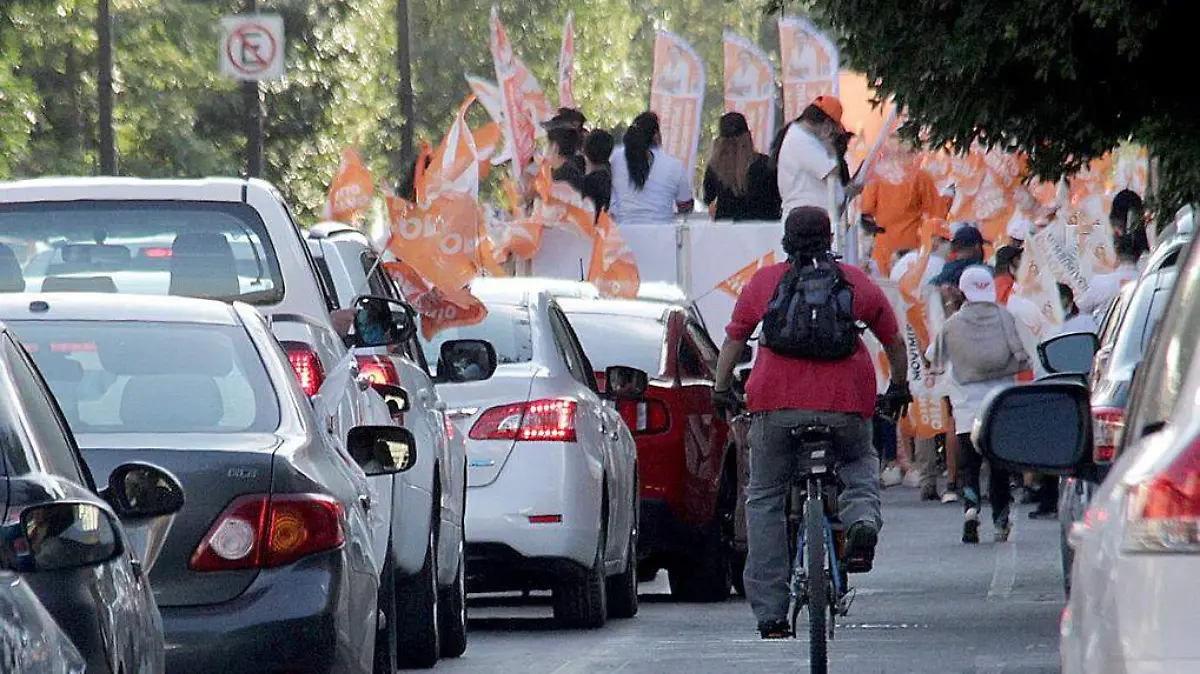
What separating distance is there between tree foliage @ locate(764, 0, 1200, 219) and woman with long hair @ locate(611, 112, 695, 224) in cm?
1059

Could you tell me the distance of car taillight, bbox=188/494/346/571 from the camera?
7.75 m

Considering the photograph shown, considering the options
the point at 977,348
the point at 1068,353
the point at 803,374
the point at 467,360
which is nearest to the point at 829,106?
the point at 977,348

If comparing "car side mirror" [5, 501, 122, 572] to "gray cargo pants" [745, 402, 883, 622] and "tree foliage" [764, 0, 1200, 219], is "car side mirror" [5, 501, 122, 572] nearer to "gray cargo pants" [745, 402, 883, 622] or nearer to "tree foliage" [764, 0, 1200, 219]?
"gray cargo pants" [745, 402, 883, 622]

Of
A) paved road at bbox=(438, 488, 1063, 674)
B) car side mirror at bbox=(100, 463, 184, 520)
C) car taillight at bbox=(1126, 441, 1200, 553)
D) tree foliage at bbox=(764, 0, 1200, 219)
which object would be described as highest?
tree foliage at bbox=(764, 0, 1200, 219)

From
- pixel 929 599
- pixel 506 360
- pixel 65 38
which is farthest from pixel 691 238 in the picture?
pixel 65 38

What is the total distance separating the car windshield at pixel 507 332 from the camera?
544 inches

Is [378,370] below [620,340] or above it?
above

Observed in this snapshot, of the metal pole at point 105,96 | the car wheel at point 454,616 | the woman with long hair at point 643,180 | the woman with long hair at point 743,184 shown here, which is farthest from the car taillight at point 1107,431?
the metal pole at point 105,96

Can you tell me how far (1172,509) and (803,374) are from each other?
758cm

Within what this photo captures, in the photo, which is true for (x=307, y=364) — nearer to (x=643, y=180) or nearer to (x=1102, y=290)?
(x=1102, y=290)

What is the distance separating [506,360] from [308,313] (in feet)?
10.4

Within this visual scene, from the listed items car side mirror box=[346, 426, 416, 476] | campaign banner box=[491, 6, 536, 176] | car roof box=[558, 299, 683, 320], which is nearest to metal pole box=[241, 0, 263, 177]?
campaign banner box=[491, 6, 536, 176]

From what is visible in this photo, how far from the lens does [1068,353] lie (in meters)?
14.4

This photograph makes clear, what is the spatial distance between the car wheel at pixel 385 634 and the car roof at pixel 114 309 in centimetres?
164
